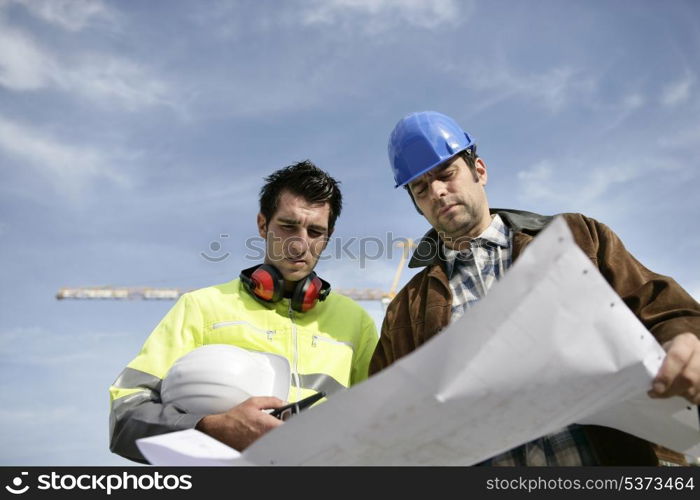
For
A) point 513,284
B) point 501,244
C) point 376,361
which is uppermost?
point 501,244

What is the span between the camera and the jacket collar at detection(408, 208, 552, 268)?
12.9ft

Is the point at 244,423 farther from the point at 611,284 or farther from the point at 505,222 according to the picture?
the point at 505,222

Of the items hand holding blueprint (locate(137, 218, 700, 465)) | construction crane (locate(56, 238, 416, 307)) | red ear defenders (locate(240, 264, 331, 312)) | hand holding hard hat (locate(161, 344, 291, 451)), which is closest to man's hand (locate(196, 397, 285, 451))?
hand holding hard hat (locate(161, 344, 291, 451))

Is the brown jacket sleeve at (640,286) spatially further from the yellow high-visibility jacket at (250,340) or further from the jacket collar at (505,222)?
the yellow high-visibility jacket at (250,340)

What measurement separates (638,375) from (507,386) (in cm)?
52

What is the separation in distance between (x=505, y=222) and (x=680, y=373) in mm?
2228

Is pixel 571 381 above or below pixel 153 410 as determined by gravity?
below

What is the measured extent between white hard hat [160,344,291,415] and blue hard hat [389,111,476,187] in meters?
1.72

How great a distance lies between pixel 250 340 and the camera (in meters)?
4.31

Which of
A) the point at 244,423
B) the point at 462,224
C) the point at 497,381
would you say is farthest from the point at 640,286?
the point at 244,423

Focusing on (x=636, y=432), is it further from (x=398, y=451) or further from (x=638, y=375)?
(x=398, y=451)

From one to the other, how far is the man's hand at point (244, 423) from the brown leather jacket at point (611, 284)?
131cm

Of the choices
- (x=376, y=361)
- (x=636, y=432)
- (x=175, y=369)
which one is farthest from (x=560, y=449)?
(x=175, y=369)

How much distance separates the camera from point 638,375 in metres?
1.95
